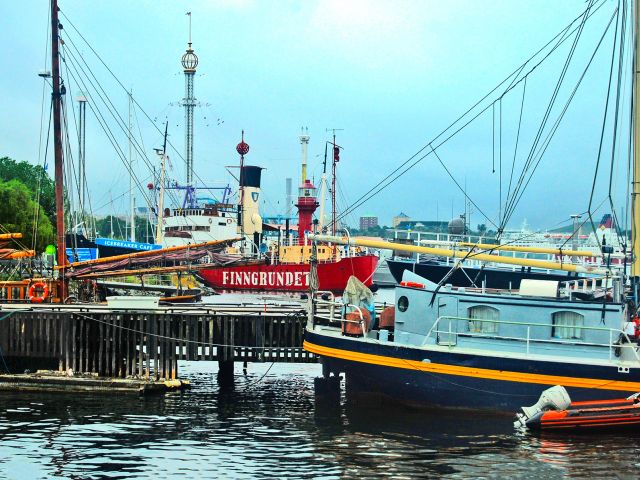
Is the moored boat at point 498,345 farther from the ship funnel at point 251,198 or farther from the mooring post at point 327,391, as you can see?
the ship funnel at point 251,198

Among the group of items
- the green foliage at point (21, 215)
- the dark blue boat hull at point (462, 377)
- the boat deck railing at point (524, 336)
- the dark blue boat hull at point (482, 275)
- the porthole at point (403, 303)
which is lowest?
the dark blue boat hull at point (462, 377)

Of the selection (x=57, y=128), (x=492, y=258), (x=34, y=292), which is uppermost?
(x=57, y=128)

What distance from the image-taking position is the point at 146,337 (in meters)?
30.2

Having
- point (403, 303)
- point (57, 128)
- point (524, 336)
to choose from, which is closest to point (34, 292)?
point (57, 128)

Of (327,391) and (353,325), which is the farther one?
(327,391)

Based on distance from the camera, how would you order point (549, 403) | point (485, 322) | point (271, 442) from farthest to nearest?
point (485, 322) < point (549, 403) < point (271, 442)

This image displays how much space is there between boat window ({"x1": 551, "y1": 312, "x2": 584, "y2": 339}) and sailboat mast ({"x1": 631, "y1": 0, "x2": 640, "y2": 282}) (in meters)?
2.52

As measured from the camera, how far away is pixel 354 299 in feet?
88.5

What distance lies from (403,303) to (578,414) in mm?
6148

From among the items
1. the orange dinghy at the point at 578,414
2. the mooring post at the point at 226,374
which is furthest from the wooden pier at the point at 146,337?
the orange dinghy at the point at 578,414

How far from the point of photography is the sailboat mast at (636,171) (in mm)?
25609

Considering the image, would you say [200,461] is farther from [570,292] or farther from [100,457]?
[570,292]

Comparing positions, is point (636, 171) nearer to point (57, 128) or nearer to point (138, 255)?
point (138, 255)

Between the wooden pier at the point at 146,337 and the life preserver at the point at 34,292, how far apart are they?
4853 mm
